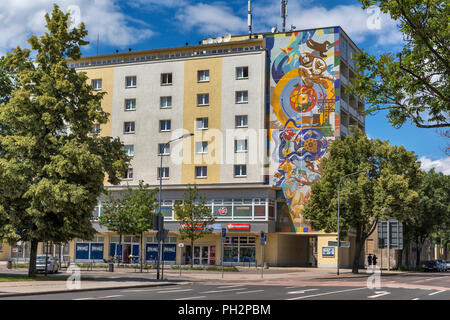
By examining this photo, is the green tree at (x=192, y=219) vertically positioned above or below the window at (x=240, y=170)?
below

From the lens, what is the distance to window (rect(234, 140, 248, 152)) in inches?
2386

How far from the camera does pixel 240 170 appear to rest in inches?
2384

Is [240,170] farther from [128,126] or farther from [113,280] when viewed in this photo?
[113,280]

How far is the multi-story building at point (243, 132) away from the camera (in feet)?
194

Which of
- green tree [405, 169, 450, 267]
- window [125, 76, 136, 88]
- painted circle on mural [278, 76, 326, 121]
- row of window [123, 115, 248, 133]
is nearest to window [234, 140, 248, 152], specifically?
row of window [123, 115, 248, 133]

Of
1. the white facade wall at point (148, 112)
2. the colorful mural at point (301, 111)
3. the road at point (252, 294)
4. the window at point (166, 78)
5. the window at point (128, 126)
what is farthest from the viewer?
the window at point (128, 126)

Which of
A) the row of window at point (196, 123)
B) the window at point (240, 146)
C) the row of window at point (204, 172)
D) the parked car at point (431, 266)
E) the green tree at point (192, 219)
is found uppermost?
the row of window at point (196, 123)

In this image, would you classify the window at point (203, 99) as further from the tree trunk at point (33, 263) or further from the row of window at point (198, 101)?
the tree trunk at point (33, 263)

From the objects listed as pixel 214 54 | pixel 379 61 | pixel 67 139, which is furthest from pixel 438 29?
pixel 214 54

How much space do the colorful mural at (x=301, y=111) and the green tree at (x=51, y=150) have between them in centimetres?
2990

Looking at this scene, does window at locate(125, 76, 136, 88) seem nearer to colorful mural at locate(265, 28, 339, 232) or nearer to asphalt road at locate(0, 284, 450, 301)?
colorful mural at locate(265, 28, 339, 232)

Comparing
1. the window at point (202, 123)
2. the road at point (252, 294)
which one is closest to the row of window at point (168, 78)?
the window at point (202, 123)

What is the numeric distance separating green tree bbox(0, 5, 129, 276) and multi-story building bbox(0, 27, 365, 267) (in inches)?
1096

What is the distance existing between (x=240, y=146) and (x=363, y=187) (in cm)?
1768
